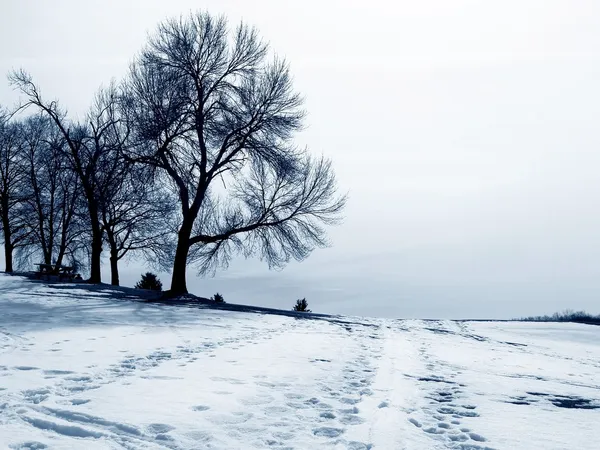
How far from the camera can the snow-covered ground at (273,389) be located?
431 cm

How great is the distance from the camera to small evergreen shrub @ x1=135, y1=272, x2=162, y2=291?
37.7 m

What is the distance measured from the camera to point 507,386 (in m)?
7.11

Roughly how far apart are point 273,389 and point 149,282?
1322 inches

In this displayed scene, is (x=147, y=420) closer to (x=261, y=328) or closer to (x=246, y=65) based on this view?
(x=261, y=328)

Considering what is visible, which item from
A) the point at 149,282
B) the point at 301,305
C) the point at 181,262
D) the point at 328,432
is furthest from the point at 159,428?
the point at 149,282

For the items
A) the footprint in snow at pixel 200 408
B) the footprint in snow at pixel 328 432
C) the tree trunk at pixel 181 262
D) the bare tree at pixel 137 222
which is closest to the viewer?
the footprint in snow at pixel 328 432

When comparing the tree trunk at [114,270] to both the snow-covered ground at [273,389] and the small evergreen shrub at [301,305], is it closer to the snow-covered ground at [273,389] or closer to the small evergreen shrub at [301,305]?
the small evergreen shrub at [301,305]

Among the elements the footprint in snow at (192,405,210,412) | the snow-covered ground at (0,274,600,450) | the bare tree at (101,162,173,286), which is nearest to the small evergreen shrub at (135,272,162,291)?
the bare tree at (101,162,173,286)

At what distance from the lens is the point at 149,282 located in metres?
37.8

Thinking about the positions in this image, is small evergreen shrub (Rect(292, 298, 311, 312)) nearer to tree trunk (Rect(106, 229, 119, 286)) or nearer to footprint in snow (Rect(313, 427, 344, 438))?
tree trunk (Rect(106, 229, 119, 286))

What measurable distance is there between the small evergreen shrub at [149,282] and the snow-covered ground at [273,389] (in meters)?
25.6

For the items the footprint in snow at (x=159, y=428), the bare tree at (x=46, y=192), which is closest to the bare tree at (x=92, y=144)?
the bare tree at (x=46, y=192)

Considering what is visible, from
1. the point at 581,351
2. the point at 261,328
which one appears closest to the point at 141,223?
the point at 261,328

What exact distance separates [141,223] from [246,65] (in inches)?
584
